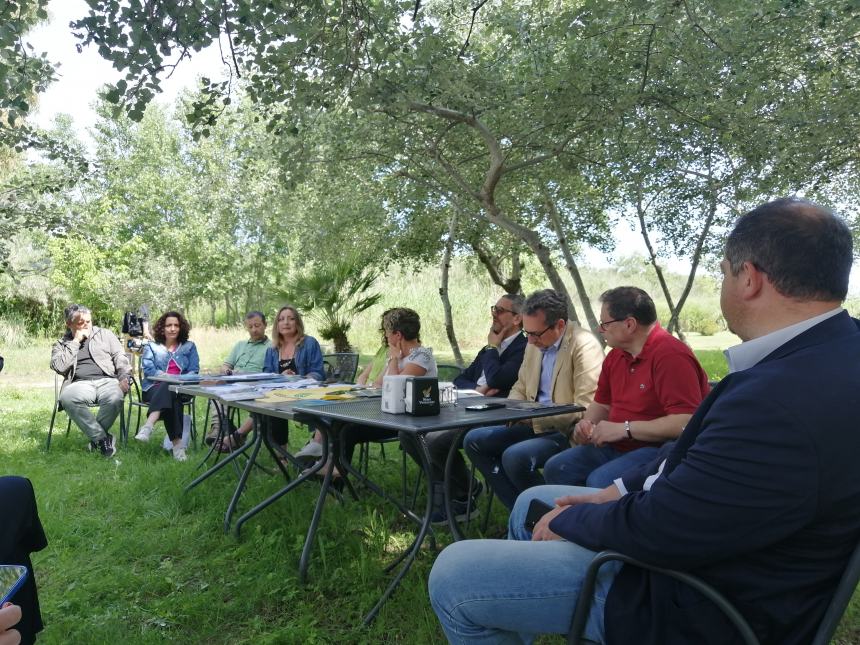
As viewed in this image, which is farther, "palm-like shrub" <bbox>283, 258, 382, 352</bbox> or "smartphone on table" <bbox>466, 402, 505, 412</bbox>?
"palm-like shrub" <bbox>283, 258, 382, 352</bbox>

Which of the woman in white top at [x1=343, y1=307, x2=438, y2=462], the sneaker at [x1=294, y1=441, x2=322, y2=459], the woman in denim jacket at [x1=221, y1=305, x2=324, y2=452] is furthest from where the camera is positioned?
the woman in denim jacket at [x1=221, y1=305, x2=324, y2=452]

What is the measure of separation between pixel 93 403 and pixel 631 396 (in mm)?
5045

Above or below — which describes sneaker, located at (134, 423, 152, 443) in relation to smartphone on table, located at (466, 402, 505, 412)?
below

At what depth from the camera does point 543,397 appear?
147 inches

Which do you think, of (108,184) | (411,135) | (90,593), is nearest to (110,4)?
(90,593)

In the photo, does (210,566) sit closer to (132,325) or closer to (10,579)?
(10,579)

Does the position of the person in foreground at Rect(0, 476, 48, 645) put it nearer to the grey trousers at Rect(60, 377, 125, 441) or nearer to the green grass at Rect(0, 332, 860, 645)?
the green grass at Rect(0, 332, 860, 645)

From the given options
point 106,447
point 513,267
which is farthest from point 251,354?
point 513,267

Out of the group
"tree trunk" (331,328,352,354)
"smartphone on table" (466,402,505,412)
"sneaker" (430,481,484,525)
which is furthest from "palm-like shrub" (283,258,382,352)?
"smartphone on table" (466,402,505,412)

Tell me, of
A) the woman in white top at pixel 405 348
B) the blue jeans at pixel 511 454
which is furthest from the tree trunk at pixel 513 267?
→ the blue jeans at pixel 511 454

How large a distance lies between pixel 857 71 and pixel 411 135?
4418 mm

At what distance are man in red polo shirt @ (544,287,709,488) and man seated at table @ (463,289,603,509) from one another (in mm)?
196

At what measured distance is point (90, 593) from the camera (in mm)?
2973

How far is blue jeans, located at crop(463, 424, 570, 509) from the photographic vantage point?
10.8ft
